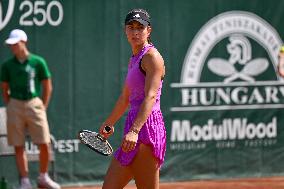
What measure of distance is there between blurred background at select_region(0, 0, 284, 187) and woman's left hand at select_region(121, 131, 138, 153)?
495 cm

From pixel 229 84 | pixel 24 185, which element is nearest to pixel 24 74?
pixel 24 185

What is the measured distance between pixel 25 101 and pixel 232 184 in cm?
295

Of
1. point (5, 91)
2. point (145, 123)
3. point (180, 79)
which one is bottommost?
point (145, 123)

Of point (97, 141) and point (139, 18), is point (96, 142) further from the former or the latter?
point (139, 18)

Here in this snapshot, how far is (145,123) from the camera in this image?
578cm

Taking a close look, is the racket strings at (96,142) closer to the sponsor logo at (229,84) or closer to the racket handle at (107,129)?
the racket handle at (107,129)

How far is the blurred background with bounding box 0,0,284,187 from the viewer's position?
10.4 meters

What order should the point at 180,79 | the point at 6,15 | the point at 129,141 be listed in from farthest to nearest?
the point at 180,79 → the point at 6,15 → the point at 129,141

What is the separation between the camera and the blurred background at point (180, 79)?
410 inches

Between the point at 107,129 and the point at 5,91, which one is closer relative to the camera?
the point at 107,129

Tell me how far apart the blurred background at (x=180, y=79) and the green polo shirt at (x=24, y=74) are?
0.40m

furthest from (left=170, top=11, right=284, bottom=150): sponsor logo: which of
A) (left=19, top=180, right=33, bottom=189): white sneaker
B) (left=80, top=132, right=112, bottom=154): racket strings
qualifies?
(left=80, top=132, right=112, bottom=154): racket strings

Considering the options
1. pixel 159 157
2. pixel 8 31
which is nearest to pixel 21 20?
pixel 8 31

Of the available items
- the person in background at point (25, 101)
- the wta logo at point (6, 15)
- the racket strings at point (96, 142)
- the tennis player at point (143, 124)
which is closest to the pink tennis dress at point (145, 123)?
the tennis player at point (143, 124)
